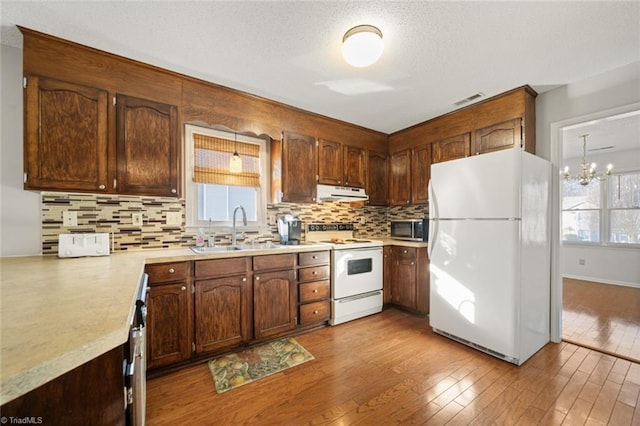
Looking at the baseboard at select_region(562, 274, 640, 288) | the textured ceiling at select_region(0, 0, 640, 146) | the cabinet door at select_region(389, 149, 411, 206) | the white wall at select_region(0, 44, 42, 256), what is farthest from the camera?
the baseboard at select_region(562, 274, 640, 288)

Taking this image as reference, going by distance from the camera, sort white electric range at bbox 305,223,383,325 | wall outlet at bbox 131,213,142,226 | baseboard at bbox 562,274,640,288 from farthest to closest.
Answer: baseboard at bbox 562,274,640,288, white electric range at bbox 305,223,383,325, wall outlet at bbox 131,213,142,226

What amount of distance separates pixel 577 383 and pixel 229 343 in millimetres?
2642

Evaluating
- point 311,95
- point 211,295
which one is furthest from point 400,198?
point 211,295

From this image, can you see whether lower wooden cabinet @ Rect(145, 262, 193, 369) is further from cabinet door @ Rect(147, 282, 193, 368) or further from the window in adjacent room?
the window in adjacent room

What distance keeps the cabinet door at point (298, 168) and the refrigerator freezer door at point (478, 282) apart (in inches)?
58.6

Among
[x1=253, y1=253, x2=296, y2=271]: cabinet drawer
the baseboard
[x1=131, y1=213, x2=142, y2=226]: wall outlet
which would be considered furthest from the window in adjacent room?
[x1=131, y1=213, x2=142, y2=226]: wall outlet

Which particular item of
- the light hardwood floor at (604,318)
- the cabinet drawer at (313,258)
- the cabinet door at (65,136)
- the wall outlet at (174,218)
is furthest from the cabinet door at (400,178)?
the cabinet door at (65,136)

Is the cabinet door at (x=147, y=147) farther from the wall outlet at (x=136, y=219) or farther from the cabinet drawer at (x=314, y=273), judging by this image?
the cabinet drawer at (x=314, y=273)

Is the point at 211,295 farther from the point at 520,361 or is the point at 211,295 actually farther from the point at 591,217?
the point at 591,217

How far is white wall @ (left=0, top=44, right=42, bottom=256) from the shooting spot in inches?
73.0

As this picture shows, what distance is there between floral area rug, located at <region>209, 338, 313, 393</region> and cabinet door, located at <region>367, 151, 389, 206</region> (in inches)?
84.9

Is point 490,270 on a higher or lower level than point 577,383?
higher

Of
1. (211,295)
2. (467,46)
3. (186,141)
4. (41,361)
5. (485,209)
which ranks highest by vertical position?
(467,46)

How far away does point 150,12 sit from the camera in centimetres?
158
